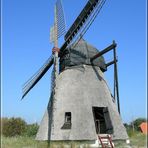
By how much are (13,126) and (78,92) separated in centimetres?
1084

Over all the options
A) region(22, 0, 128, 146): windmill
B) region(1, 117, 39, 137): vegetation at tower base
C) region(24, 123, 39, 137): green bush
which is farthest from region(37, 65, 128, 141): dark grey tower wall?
region(1, 117, 39, 137): vegetation at tower base

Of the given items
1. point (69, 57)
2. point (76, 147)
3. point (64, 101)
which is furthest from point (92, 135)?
point (69, 57)

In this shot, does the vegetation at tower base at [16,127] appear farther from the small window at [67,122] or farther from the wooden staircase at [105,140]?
the wooden staircase at [105,140]

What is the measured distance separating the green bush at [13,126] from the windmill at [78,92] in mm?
8590

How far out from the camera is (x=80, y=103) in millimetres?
15875

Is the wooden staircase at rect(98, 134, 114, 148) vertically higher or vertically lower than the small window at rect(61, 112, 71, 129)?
lower

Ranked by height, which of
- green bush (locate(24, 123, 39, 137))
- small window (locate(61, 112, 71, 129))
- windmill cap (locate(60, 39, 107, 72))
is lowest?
green bush (locate(24, 123, 39, 137))

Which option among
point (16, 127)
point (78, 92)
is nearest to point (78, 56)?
point (78, 92)

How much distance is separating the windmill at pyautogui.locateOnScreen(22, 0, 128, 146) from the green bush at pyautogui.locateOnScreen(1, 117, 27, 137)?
859 centimetres

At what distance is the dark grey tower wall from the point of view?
15219 mm

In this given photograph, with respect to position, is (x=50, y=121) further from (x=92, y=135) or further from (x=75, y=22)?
(x=75, y=22)

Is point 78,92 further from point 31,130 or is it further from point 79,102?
point 31,130

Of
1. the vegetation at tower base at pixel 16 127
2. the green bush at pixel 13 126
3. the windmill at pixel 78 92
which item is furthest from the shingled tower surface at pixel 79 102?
the green bush at pixel 13 126

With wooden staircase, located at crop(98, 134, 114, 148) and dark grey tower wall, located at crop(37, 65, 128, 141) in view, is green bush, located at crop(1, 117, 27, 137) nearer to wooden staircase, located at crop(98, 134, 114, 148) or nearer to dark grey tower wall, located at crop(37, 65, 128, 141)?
dark grey tower wall, located at crop(37, 65, 128, 141)
